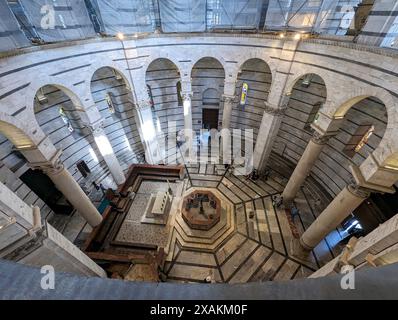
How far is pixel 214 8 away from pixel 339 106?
836cm

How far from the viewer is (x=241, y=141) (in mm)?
16219

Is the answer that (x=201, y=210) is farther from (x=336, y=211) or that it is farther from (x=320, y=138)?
(x=320, y=138)

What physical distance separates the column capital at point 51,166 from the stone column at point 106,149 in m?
2.51

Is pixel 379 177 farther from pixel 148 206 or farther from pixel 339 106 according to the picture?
pixel 148 206

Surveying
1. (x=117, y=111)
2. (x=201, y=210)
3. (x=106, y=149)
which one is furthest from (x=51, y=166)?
(x=201, y=210)

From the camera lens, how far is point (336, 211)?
24.9 ft

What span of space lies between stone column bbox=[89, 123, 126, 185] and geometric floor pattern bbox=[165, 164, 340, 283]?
523 cm

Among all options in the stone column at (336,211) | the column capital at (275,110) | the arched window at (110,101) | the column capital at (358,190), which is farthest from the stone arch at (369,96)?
the arched window at (110,101)

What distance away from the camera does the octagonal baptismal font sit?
1067 cm

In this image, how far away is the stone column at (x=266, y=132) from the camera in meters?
11.1

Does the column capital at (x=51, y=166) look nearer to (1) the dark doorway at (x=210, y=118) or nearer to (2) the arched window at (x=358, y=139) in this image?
(1) the dark doorway at (x=210, y=118)

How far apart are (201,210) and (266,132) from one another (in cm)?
625

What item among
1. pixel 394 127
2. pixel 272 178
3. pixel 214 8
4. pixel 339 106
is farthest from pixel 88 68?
pixel 272 178

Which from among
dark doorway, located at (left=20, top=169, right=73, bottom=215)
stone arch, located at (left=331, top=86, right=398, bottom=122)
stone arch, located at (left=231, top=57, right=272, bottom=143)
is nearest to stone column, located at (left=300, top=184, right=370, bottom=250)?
stone arch, located at (left=331, top=86, right=398, bottom=122)
